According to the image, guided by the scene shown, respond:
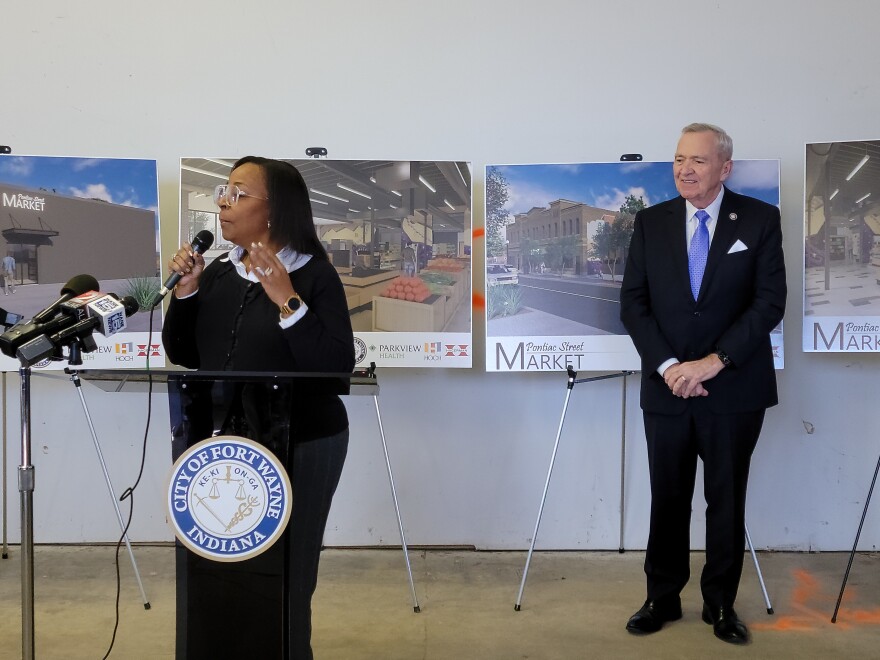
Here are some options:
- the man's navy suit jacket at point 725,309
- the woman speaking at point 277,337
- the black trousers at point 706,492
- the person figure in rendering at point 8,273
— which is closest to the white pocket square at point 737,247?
the man's navy suit jacket at point 725,309

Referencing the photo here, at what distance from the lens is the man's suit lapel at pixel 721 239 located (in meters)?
3.02

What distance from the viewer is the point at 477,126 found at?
402 centimetres

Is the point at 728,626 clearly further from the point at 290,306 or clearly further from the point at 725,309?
the point at 290,306

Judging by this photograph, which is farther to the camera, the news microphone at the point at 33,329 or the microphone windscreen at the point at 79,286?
the microphone windscreen at the point at 79,286

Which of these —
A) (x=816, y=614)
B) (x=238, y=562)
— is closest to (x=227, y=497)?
(x=238, y=562)

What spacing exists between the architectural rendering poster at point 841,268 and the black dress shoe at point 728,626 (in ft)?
4.09

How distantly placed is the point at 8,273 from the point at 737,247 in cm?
298

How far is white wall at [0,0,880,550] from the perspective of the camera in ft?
13.0

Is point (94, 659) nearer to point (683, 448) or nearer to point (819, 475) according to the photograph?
point (683, 448)

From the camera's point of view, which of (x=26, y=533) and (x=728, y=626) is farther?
(x=728, y=626)

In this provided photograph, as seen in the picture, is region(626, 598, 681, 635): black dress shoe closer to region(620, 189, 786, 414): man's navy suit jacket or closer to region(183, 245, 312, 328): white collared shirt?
region(620, 189, 786, 414): man's navy suit jacket

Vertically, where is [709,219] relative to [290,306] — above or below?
above

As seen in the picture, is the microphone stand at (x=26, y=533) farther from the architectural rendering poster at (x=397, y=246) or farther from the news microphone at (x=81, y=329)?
the architectural rendering poster at (x=397, y=246)

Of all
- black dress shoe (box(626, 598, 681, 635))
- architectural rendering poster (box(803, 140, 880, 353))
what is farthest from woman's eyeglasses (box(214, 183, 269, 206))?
architectural rendering poster (box(803, 140, 880, 353))
